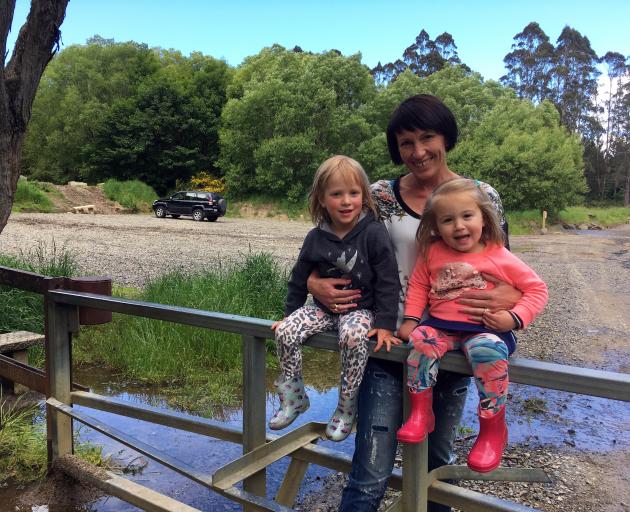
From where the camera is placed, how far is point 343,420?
1986 mm

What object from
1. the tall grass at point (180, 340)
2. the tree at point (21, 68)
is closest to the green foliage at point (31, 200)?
the tall grass at point (180, 340)

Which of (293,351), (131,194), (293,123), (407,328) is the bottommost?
(293,351)

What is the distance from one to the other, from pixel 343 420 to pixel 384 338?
34 cm

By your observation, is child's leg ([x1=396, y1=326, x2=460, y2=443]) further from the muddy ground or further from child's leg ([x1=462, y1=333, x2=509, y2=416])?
the muddy ground

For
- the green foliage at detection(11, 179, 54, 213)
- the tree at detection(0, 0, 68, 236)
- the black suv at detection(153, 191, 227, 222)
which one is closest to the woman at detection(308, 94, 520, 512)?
the tree at detection(0, 0, 68, 236)

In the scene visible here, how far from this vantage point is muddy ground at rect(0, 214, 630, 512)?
147 inches

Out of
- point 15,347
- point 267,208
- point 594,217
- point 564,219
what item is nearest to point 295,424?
point 15,347

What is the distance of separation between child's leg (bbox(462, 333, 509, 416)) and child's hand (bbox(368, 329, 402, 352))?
0.86ft

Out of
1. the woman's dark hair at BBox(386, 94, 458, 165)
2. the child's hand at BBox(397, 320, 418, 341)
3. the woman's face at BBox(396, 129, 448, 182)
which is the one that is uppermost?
the woman's dark hair at BBox(386, 94, 458, 165)

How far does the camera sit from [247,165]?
36469 millimetres

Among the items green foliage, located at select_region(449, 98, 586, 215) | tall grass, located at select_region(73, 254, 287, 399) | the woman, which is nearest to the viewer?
the woman

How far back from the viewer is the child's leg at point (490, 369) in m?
1.56

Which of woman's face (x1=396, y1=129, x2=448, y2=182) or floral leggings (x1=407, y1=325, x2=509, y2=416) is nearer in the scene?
floral leggings (x1=407, y1=325, x2=509, y2=416)

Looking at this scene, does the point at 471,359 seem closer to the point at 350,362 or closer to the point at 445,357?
the point at 445,357
